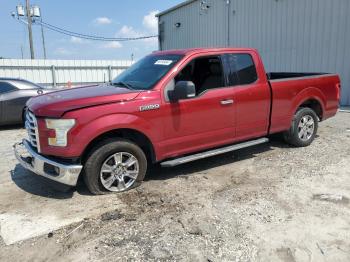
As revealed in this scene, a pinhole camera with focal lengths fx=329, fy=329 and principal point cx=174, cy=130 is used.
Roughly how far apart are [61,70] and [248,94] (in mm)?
19640

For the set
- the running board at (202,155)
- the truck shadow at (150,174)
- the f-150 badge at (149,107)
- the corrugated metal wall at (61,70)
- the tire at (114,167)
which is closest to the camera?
the tire at (114,167)

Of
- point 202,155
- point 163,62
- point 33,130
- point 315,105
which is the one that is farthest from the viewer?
point 315,105

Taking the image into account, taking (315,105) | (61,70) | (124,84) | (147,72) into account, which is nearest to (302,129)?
(315,105)

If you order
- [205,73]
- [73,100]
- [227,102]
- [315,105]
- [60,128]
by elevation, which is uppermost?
[205,73]

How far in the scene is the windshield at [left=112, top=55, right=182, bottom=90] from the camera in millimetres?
4773

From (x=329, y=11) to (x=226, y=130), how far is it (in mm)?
8557

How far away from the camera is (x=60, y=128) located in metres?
3.96

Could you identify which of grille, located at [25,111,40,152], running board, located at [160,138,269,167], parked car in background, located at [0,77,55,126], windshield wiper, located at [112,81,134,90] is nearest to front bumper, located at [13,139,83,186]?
grille, located at [25,111,40,152]

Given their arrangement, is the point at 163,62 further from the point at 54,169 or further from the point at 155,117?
the point at 54,169

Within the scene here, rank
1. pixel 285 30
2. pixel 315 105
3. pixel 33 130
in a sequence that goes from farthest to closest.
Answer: pixel 285 30 < pixel 315 105 < pixel 33 130

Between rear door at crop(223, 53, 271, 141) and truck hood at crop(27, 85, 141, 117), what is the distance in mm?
1743

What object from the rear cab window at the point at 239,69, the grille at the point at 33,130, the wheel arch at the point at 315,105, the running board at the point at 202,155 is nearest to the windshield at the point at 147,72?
the rear cab window at the point at 239,69

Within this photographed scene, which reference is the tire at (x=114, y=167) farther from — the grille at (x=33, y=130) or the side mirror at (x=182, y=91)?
the side mirror at (x=182, y=91)

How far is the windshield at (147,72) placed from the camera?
4.77 m
